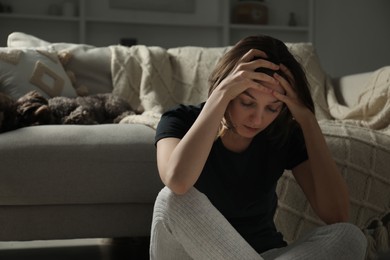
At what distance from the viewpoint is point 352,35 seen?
488 centimetres

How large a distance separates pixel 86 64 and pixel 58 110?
58 cm

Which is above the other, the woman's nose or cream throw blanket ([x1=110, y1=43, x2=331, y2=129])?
the woman's nose

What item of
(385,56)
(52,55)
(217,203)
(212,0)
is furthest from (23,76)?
(385,56)

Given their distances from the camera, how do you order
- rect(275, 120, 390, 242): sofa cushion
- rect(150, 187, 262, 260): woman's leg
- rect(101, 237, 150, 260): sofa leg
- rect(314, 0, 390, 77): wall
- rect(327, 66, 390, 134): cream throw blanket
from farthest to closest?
rect(314, 0, 390, 77): wall, rect(327, 66, 390, 134): cream throw blanket, rect(101, 237, 150, 260): sofa leg, rect(275, 120, 390, 242): sofa cushion, rect(150, 187, 262, 260): woman's leg

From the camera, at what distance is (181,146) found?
3.82 ft

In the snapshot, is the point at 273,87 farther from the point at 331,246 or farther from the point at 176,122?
the point at 331,246

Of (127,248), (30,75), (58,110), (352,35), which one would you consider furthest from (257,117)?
(352,35)

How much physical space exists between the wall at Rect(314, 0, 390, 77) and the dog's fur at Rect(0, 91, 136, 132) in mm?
2952

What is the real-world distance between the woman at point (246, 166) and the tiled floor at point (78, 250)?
2.84ft

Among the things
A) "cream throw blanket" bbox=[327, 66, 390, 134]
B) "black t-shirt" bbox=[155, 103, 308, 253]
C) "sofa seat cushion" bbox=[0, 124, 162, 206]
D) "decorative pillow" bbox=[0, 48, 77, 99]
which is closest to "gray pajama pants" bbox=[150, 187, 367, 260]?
"black t-shirt" bbox=[155, 103, 308, 253]

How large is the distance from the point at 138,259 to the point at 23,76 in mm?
887

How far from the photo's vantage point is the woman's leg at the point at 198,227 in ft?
3.59

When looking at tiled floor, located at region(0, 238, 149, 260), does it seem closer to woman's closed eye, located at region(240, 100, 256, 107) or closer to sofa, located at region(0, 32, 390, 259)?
sofa, located at region(0, 32, 390, 259)

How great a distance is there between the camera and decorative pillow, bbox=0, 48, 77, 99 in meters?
2.27
